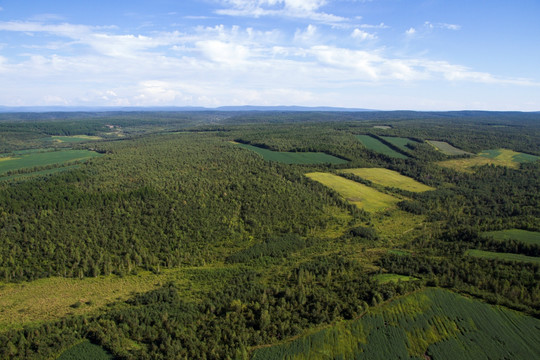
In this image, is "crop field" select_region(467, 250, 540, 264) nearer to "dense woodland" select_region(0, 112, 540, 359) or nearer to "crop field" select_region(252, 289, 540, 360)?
"dense woodland" select_region(0, 112, 540, 359)

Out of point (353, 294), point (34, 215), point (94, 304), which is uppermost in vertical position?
point (34, 215)

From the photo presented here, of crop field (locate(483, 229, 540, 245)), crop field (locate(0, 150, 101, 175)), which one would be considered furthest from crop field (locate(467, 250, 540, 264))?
crop field (locate(0, 150, 101, 175))

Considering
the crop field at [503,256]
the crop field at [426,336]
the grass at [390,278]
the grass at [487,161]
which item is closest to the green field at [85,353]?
the crop field at [426,336]

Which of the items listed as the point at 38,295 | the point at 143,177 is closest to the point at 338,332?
the point at 38,295

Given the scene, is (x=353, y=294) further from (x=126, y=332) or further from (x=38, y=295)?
(x=38, y=295)

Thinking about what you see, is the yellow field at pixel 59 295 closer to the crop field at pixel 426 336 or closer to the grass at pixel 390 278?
the crop field at pixel 426 336
